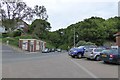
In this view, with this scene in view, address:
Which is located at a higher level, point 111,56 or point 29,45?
point 29,45

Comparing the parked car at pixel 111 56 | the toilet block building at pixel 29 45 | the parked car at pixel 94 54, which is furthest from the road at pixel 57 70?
the toilet block building at pixel 29 45

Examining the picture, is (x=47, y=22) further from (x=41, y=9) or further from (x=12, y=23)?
(x=12, y=23)

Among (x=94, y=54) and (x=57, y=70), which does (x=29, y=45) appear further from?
(x=57, y=70)

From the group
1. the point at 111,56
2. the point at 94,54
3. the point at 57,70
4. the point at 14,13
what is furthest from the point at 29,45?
the point at 57,70

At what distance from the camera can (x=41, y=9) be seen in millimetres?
99125

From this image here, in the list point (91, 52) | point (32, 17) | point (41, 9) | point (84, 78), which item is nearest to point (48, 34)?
point (41, 9)

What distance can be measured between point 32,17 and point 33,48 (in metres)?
10.6

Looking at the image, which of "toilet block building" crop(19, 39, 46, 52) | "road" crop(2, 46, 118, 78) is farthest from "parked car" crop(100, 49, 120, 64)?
"toilet block building" crop(19, 39, 46, 52)

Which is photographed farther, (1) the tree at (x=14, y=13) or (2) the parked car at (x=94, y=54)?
(1) the tree at (x=14, y=13)

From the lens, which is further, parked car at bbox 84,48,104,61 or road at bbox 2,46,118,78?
parked car at bbox 84,48,104,61

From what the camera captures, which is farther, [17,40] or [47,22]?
[47,22]

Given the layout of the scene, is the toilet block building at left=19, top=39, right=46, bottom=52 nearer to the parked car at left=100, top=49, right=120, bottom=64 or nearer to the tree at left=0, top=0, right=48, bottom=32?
the tree at left=0, top=0, right=48, bottom=32

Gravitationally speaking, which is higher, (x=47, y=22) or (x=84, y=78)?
(x=47, y=22)

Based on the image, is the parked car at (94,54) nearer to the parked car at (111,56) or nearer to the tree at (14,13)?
the parked car at (111,56)
